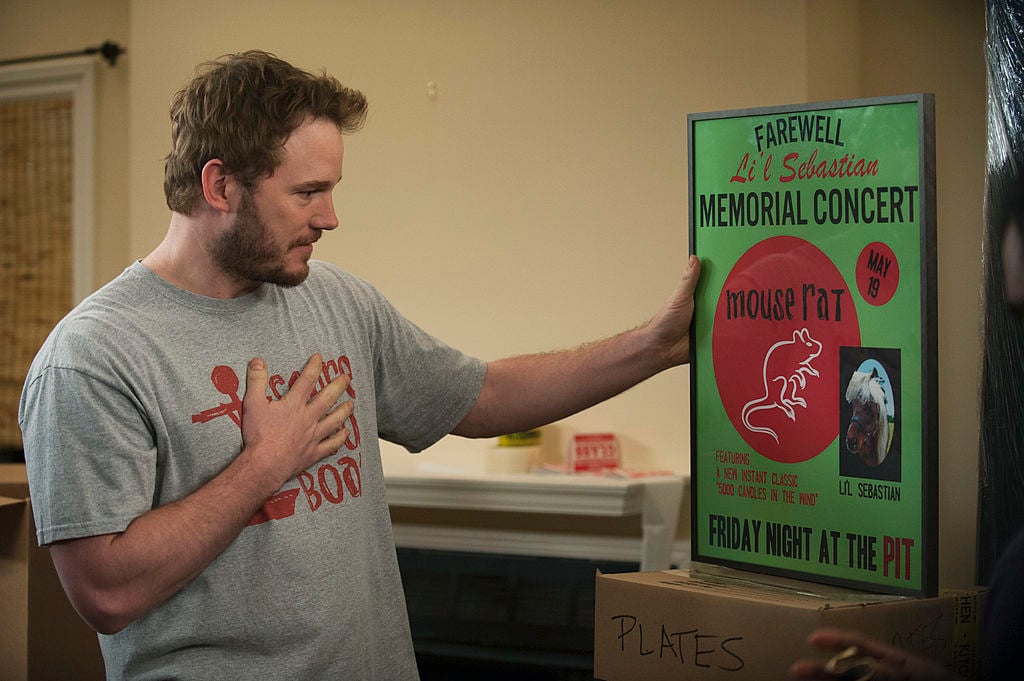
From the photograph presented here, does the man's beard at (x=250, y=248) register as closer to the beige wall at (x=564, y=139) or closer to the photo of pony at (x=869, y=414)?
the photo of pony at (x=869, y=414)

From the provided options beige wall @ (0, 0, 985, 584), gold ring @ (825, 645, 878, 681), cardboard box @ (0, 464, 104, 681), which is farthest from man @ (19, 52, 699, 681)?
beige wall @ (0, 0, 985, 584)

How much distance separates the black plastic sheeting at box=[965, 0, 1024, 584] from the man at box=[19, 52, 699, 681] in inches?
15.2

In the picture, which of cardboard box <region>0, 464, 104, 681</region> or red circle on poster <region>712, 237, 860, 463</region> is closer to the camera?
red circle on poster <region>712, 237, 860, 463</region>

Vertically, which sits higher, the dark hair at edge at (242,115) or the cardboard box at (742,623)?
the dark hair at edge at (242,115)

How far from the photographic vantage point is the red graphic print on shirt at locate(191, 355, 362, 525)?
1.35 metres

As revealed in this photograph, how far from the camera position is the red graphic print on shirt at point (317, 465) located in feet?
4.43

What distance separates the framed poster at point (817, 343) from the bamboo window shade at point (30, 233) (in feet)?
9.72

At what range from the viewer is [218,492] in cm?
128

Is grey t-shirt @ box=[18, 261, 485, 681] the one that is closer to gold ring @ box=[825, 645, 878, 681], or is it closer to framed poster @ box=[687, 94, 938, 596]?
framed poster @ box=[687, 94, 938, 596]

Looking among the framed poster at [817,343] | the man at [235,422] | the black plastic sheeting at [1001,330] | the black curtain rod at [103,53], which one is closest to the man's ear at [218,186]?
the man at [235,422]

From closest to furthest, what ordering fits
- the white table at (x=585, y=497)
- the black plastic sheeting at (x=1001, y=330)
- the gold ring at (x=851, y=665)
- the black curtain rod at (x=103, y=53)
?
the gold ring at (x=851, y=665)
the black plastic sheeting at (x=1001, y=330)
the white table at (x=585, y=497)
the black curtain rod at (x=103, y=53)

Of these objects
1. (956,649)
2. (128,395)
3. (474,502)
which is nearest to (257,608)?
(128,395)

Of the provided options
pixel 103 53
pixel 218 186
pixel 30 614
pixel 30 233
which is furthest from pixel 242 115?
pixel 30 233

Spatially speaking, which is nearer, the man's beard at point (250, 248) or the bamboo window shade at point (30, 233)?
the man's beard at point (250, 248)
